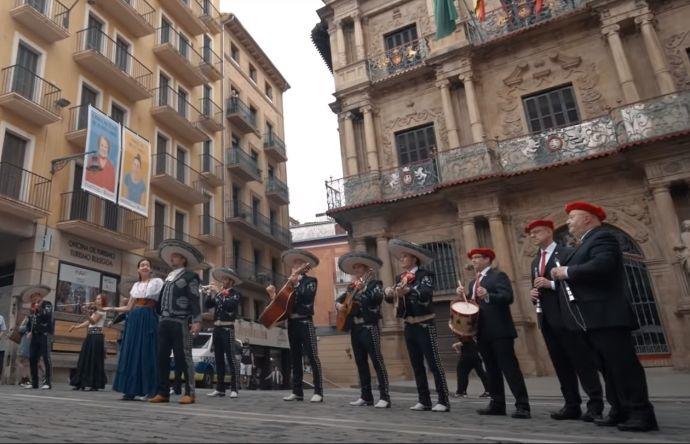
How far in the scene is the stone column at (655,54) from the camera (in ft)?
46.1

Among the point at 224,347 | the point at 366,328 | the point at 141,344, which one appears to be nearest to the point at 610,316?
the point at 366,328

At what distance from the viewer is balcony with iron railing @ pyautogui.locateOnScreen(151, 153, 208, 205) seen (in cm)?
2073

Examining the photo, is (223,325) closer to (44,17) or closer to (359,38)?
(44,17)

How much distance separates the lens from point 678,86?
47.0 feet

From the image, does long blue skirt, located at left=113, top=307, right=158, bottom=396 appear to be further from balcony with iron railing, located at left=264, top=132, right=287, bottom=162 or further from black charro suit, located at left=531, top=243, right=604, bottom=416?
balcony with iron railing, located at left=264, top=132, right=287, bottom=162

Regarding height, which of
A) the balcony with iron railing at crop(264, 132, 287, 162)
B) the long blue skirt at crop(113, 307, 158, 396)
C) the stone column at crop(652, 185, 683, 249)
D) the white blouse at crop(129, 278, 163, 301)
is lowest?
the long blue skirt at crop(113, 307, 158, 396)

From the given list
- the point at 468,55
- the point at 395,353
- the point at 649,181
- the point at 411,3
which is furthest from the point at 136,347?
the point at 411,3

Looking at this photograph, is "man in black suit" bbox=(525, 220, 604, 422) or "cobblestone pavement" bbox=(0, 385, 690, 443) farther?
"man in black suit" bbox=(525, 220, 604, 422)

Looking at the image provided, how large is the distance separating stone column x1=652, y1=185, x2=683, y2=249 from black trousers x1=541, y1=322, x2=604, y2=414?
963cm

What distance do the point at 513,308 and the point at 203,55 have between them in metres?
20.7

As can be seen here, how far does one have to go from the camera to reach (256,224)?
1126 inches

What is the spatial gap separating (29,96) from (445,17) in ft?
44.7

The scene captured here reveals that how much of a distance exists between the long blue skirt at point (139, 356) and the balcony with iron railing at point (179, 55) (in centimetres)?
1828

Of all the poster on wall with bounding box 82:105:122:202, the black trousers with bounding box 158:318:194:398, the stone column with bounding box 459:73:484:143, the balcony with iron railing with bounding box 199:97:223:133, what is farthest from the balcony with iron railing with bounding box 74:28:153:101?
the black trousers with bounding box 158:318:194:398
